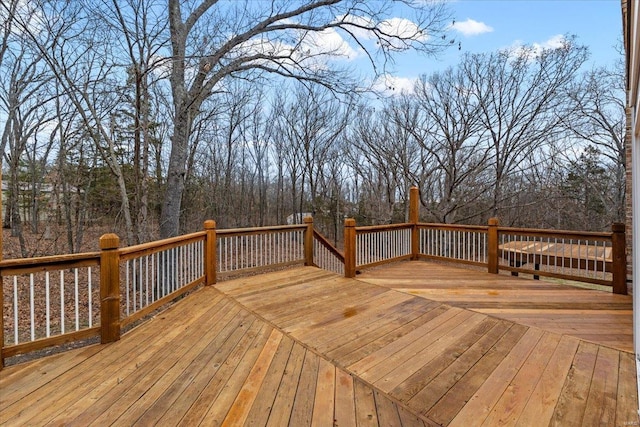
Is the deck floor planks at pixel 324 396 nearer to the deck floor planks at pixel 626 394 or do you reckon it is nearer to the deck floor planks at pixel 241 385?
the deck floor planks at pixel 241 385

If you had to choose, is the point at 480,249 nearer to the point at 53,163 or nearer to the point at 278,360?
the point at 278,360

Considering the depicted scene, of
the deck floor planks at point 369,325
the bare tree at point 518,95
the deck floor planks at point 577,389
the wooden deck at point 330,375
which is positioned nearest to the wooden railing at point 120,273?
the wooden deck at point 330,375

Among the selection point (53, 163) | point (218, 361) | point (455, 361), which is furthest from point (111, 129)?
point (455, 361)

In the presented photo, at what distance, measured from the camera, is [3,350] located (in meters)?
2.26

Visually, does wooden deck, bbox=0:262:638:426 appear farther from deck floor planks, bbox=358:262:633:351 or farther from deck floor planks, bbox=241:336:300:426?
deck floor planks, bbox=358:262:633:351

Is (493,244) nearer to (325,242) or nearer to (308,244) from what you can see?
(325,242)

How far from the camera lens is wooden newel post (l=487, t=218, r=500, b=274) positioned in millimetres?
5109

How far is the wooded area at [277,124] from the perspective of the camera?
5.95 metres

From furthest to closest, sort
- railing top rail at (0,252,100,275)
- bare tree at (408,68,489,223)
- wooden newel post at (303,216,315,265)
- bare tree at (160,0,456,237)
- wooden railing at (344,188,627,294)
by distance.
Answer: bare tree at (408,68,489,223), bare tree at (160,0,456,237), wooden newel post at (303,216,315,265), wooden railing at (344,188,627,294), railing top rail at (0,252,100,275)

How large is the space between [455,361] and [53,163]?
38.6ft

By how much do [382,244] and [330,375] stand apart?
3732 millimetres

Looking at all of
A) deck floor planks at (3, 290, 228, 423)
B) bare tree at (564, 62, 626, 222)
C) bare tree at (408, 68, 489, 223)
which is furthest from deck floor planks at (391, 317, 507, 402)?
bare tree at (564, 62, 626, 222)

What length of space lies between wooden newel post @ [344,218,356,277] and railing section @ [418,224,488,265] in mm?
1913

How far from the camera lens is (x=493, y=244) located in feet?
16.8
